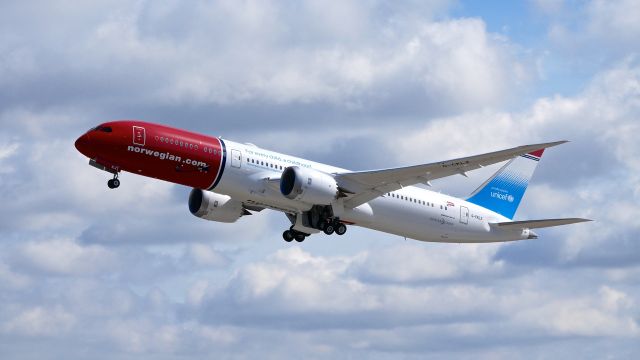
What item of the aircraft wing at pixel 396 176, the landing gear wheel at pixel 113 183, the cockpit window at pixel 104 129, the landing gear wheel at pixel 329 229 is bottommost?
the landing gear wheel at pixel 329 229

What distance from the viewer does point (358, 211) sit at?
72.2 meters

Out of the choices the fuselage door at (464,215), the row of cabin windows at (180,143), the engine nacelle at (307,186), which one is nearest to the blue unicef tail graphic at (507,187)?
the fuselage door at (464,215)

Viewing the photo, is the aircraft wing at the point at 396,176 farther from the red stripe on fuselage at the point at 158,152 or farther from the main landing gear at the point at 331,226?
the red stripe on fuselage at the point at 158,152

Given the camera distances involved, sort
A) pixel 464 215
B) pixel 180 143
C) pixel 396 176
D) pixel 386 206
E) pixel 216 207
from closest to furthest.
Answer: pixel 180 143
pixel 396 176
pixel 386 206
pixel 216 207
pixel 464 215

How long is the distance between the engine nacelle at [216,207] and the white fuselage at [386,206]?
4030 millimetres

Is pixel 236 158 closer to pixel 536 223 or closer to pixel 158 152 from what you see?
pixel 158 152

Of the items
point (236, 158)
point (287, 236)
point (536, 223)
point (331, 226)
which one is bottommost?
point (331, 226)

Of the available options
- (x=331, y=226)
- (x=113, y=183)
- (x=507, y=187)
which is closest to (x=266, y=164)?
(x=331, y=226)

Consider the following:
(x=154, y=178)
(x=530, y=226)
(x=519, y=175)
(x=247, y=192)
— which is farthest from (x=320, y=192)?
(x=519, y=175)

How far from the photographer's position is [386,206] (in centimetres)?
7331

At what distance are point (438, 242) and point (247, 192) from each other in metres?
15.4

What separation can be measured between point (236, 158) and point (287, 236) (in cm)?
1132

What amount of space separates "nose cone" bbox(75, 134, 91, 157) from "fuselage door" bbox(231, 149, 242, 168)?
7.95 metres

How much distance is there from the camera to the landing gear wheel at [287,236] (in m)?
77.2
